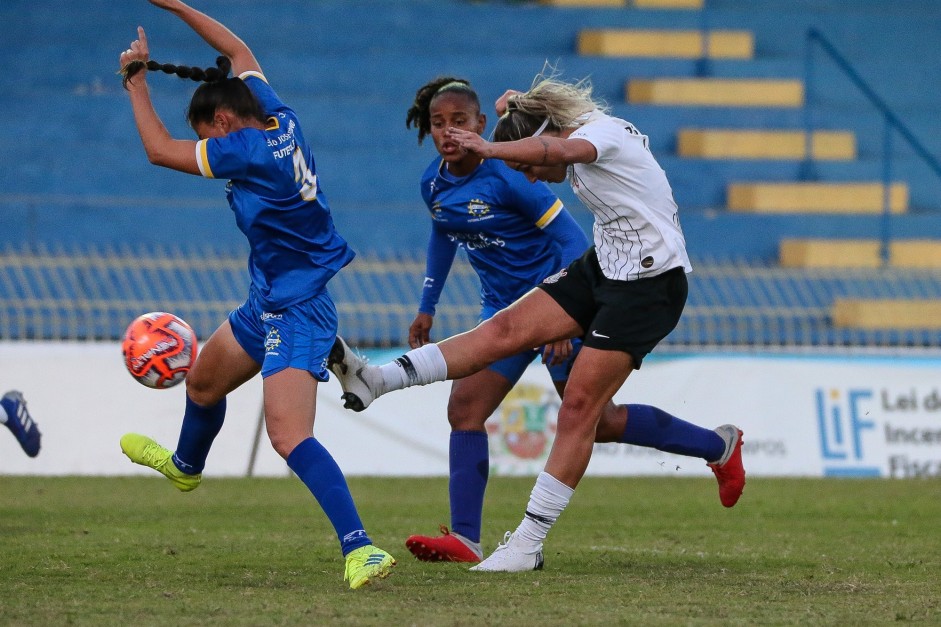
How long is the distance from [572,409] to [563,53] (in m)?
13.9

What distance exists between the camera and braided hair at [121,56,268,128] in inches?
226

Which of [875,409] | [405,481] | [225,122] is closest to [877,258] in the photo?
[875,409]

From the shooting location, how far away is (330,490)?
222 inches

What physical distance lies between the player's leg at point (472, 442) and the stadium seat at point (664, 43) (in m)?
13.0

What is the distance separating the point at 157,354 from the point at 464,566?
1721mm

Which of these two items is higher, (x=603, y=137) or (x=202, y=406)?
(x=603, y=137)

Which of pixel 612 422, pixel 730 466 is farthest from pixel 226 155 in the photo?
pixel 730 466

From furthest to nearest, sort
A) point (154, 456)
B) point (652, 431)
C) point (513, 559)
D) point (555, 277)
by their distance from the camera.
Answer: point (652, 431) < point (154, 456) < point (555, 277) < point (513, 559)

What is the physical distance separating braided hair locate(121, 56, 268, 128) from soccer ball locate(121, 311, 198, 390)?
131cm

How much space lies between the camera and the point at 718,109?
18688mm

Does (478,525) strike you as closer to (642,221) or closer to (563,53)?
(642,221)

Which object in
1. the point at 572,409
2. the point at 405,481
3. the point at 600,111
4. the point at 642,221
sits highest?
the point at 600,111

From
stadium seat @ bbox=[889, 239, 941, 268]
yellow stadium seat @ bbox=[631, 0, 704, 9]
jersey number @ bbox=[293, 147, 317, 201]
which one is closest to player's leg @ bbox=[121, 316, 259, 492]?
jersey number @ bbox=[293, 147, 317, 201]

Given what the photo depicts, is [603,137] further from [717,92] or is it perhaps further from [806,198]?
[717,92]
